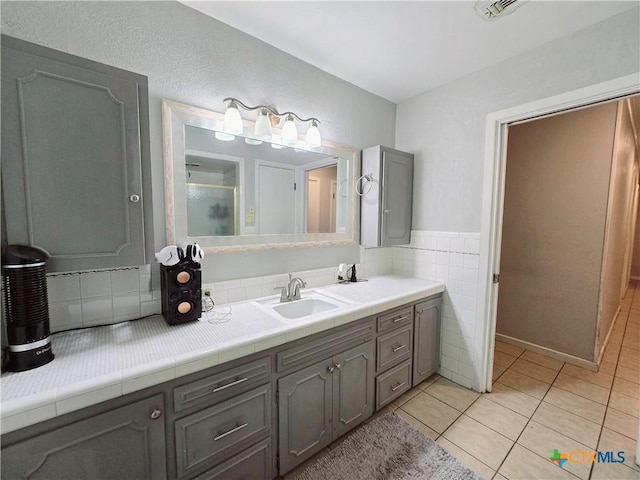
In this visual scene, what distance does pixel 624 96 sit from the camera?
154cm

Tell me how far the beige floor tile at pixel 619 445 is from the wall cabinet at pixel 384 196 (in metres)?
1.77

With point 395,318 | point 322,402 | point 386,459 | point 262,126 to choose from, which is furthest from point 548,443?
point 262,126

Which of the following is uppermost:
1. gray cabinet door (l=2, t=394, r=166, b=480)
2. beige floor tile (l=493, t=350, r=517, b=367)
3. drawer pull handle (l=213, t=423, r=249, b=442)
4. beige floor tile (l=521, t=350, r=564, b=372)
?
gray cabinet door (l=2, t=394, r=166, b=480)

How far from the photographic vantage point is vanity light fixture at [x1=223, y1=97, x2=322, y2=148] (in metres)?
1.58

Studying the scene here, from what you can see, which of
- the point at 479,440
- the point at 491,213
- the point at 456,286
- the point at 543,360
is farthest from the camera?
the point at 543,360

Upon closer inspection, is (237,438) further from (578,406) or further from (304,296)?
(578,406)

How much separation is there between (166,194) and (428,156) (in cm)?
212

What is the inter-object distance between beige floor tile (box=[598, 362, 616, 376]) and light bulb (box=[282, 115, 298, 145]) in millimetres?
3340

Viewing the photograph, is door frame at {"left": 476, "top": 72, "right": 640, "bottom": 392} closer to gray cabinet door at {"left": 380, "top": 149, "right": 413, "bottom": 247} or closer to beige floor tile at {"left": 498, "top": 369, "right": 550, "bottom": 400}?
beige floor tile at {"left": 498, "top": 369, "right": 550, "bottom": 400}

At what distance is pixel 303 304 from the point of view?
1.90 m

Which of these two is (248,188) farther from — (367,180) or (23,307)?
(23,307)

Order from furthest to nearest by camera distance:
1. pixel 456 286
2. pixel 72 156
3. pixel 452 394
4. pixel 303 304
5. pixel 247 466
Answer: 1. pixel 456 286
2. pixel 452 394
3. pixel 303 304
4. pixel 247 466
5. pixel 72 156

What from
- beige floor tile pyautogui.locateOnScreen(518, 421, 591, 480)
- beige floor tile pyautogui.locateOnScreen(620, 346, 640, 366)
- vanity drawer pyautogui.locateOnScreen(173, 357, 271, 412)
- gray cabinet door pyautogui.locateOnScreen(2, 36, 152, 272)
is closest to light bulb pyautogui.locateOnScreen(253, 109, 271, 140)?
gray cabinet door pyautogui.locateOnScreen(2, 36, 152, 272)

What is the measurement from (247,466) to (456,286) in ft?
6.27
